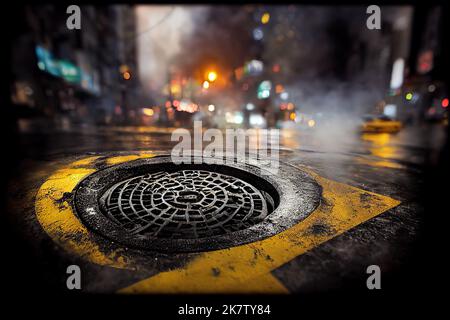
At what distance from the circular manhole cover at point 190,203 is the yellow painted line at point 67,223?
0.10 metres

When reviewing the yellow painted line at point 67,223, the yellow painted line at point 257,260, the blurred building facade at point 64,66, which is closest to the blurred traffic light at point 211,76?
the blurred building facade at point 64,66

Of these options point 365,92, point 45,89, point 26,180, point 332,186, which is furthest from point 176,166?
point 365,92

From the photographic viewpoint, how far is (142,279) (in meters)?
1.43

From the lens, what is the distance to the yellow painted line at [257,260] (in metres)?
1.39

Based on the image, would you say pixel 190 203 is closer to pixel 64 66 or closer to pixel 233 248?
pixel 233 248

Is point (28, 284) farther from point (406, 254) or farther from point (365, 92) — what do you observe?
point (365, 92)

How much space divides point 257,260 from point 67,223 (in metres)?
1.70

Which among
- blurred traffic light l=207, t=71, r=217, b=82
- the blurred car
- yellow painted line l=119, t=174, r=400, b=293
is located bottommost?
yellow painted line l=119, t=174, r=400, b=293

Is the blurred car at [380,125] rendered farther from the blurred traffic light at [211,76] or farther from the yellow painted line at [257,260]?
the yellow painted line at [257,260]

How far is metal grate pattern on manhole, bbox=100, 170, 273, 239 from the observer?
2293mm

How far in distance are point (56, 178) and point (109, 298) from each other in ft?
7.66

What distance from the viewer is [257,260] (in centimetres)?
165

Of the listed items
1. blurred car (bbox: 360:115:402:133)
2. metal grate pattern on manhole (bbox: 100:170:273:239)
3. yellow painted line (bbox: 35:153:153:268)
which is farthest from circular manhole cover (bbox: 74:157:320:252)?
blurred car (bbox: 360:115:402:133)

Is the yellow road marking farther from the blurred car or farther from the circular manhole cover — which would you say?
the blurred car
